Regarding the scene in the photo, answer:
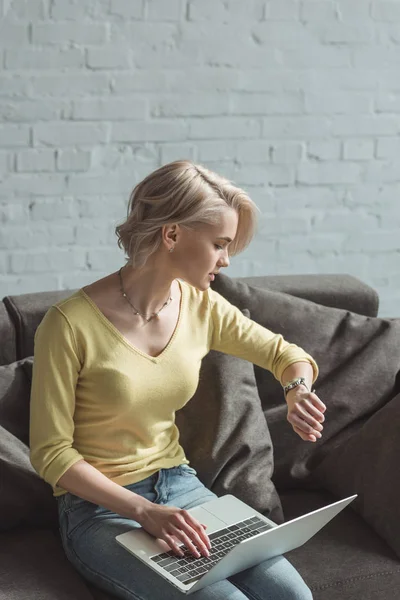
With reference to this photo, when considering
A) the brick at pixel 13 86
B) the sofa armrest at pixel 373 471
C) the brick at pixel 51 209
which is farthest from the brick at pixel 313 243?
the sofa armrest at pixel 373 471

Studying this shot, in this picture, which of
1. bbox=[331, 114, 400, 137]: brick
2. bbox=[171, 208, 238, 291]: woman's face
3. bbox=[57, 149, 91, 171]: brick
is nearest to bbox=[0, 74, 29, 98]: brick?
bbox=[57, 149, 91, 171]: brick

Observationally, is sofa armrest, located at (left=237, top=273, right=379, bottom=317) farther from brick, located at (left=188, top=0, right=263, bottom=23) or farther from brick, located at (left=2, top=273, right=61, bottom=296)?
brick, located at (left=188, top=0, right=263, bottom=23)

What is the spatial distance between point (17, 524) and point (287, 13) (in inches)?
74.5

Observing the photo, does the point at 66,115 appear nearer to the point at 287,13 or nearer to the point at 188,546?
the point at 287,13

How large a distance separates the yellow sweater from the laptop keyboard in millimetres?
225

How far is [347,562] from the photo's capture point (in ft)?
6.98

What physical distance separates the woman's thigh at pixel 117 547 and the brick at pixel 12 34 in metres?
1.50

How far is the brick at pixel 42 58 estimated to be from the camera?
3.00 meters

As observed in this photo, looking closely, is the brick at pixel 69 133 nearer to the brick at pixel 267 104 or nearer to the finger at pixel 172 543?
the brick at pixel 267 104

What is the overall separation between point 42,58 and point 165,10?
0.41m

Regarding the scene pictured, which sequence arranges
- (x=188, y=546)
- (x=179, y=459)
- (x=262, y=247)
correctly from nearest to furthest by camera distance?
(x=188, y=546), (x=179, y=459), (x=262, y=247)

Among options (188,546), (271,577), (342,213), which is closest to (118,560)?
(188,546)

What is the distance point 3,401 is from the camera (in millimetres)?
2195

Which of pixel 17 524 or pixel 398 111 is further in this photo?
pixel 398 111
